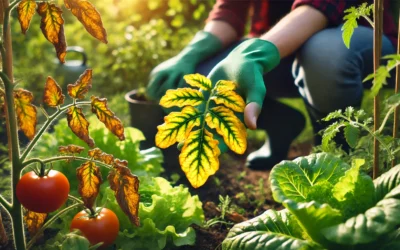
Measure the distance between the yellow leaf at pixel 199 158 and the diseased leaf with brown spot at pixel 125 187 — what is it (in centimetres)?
13

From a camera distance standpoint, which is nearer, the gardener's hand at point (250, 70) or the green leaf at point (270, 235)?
the green leaf at point (270, 235)

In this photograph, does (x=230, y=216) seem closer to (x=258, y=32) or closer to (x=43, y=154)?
(x=43, y=154)

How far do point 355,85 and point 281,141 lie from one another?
682 millimetres

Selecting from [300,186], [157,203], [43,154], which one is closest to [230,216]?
[157,203]

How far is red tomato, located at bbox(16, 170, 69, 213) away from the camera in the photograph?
133cm

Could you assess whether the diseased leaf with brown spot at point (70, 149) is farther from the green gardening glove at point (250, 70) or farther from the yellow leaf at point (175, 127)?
the green gardening glove at point (250, 70)

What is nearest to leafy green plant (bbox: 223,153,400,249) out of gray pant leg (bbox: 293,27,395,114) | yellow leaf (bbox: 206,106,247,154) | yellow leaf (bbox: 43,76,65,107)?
yellow leaf (bbox: 206,106,247,154)

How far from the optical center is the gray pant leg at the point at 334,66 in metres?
2.23

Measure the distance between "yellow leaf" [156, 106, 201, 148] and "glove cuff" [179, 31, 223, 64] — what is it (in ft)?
3.37

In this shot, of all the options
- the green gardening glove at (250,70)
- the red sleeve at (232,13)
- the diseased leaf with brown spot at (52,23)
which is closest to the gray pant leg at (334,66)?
the green gardening glove at (250,70)

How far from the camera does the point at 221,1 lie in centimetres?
283

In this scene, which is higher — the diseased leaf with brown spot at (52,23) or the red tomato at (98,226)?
the diseased leaf with brown spot at (52,23)

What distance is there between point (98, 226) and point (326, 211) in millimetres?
603

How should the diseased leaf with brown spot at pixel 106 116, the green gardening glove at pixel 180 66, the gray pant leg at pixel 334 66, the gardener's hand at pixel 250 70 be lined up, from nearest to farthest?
the diseased leaf with brown spot at pixel 106 116
the gardener's hand at pixel 250 70
the gray pant leg at pixel 334 66
the green gardening glove at pixel 180 66
